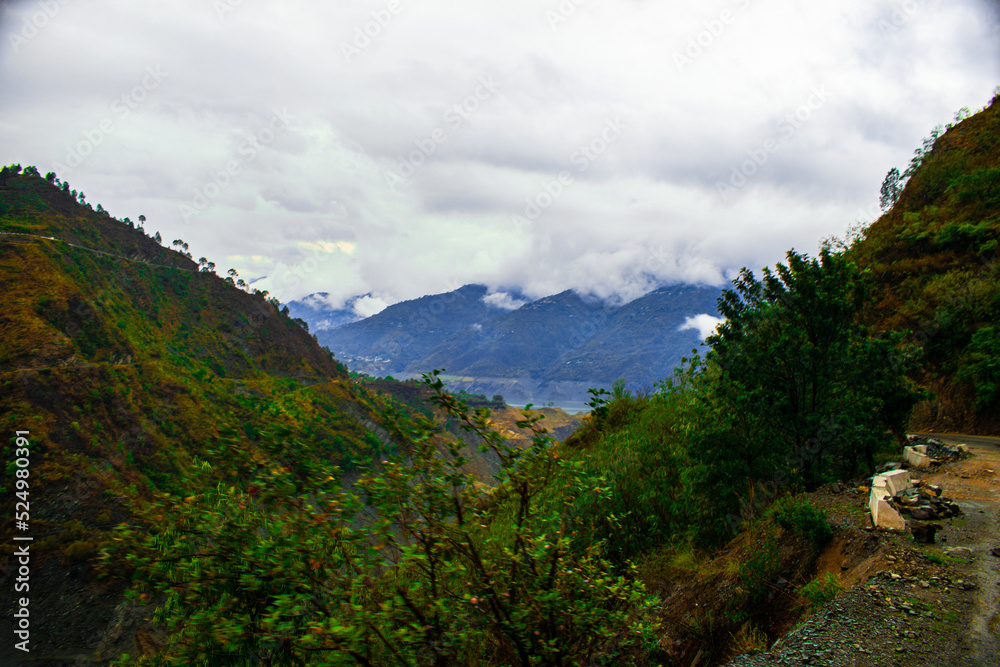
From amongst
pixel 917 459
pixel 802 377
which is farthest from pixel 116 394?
pixel 917 459

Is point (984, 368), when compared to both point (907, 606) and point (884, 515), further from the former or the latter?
point (907, 606)

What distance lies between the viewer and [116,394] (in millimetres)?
47688

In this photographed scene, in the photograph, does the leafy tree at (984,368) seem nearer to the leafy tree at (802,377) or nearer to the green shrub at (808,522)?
the leafy tree at (802,377)

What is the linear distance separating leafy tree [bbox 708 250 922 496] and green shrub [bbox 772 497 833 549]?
2.09 m

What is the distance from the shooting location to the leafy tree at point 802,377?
9.38 meters

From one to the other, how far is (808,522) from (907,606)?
89.2 inches

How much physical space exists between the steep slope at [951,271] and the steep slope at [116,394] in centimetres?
2432

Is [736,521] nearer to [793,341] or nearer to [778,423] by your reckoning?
[778,423]

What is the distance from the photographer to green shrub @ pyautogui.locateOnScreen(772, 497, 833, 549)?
7.72 m

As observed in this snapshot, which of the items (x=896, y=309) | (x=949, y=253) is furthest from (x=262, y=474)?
(x=949, y=253)

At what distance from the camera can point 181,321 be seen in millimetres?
81812

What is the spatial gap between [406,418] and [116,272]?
308 feet

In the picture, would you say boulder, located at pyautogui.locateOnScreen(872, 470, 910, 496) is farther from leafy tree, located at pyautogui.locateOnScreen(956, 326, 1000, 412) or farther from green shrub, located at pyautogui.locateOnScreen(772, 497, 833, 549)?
leafy tree, located at pyautogui.locateOnScreen(956, 326, 1000, 412)

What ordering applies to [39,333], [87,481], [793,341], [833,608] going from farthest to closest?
[39,333] → [87,481] → [793,341] → [833,608]
